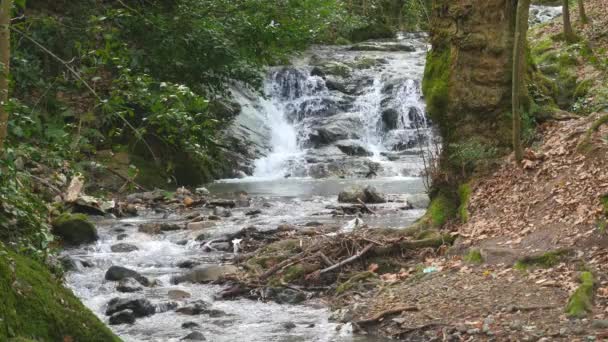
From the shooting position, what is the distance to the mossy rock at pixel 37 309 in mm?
4008

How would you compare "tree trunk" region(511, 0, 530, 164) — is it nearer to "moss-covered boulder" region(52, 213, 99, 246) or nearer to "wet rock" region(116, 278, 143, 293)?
"wet rock" region(116, 278, 143, 293)

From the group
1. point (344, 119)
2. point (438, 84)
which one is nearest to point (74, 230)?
point (438, 84)

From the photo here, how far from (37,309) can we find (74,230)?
8467 mm

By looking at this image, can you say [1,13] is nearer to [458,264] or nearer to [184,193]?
[458,264]

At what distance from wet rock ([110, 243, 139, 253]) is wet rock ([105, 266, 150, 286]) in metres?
1.73

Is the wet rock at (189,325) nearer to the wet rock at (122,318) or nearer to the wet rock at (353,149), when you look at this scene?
the wet rock at (122,318)

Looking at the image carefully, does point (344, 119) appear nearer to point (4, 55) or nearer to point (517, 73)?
point (517, 73)

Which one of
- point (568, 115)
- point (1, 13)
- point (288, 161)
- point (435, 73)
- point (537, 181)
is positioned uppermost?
point (1, 13)

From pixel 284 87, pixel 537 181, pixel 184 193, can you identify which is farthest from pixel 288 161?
pixel 537 181

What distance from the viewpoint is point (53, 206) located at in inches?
510

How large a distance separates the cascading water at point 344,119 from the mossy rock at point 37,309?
18.8 m

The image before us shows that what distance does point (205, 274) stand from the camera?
1010 centimetres

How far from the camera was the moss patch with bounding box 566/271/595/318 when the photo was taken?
627 cm

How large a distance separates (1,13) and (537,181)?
22.2 ft
